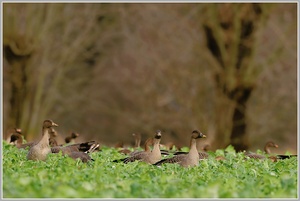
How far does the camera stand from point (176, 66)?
3203 cm

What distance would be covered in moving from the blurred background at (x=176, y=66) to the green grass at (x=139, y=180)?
1398 cm

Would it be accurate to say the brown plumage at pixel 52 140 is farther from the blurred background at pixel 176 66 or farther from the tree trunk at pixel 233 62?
the tree trunk at pixel 233 62

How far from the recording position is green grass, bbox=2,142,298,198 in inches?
370

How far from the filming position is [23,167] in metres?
12.1

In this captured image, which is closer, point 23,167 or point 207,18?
point 23,167

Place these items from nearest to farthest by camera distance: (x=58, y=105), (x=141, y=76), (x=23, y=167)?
(x=23, y=167)
(x=141, y=76)
(x=58, y=105)

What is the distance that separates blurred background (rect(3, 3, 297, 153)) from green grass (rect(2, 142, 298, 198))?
1398 centimetres

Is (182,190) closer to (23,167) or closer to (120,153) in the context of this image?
(23,167)

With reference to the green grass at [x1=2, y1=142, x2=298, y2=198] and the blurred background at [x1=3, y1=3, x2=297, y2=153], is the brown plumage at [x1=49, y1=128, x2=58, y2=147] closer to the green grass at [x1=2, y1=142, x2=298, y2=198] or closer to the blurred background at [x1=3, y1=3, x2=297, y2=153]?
the green grass at [x1=2, y1=142, x2=298, y2=198]

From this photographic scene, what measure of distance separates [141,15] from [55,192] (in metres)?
25.3

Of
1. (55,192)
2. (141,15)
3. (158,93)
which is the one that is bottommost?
(55,192)

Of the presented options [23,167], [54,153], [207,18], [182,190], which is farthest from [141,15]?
[182,190]

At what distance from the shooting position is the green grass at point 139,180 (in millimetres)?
9391

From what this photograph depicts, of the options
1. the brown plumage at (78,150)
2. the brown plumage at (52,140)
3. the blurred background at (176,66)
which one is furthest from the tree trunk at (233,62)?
the brown plumage at (78,150)
